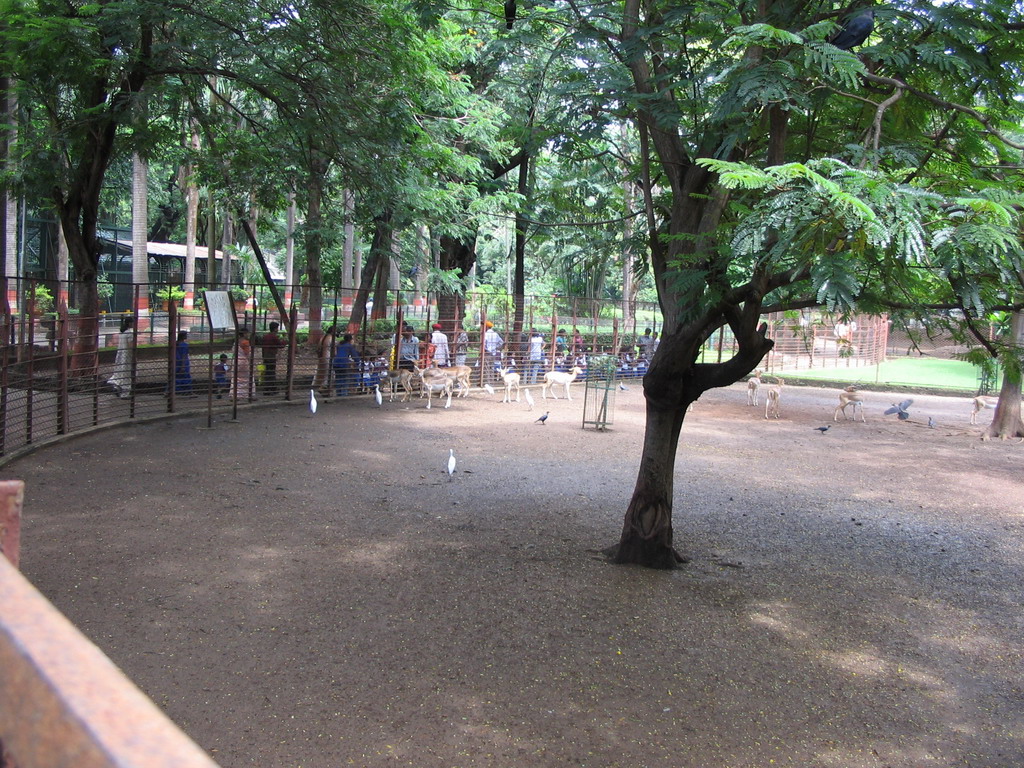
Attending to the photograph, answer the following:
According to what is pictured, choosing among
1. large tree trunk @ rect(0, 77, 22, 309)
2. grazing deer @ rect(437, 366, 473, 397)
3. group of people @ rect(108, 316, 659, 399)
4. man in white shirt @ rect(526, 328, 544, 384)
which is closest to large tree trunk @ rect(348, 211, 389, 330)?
group of people @ rect(108, 316, 659, 399)

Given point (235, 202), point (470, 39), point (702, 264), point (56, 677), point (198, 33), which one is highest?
point (470, 39)

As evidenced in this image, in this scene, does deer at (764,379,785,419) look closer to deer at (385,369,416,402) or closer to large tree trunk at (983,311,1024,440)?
large tree trunk at (983,311,1024,440)

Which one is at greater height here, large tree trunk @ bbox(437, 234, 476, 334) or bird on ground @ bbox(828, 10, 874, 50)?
bird on ground @ bbox(828, 10, 874, 50)

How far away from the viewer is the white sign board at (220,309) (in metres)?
14.3

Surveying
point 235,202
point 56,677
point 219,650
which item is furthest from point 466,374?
point 56,677

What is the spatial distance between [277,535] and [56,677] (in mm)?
7597

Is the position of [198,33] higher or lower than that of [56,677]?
higher

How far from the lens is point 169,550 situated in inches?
290

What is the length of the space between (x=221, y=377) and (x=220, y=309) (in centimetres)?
179

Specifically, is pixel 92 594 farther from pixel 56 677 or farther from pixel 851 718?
pixel 56 677

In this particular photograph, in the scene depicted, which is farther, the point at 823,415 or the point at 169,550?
the point at 823,415

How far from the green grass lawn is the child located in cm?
2034

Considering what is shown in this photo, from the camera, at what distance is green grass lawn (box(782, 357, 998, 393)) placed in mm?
29234

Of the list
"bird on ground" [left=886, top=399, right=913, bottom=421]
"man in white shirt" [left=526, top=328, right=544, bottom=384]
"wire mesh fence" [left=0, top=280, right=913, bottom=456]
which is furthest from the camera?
"man in white shirt" [left=526, top=328, right=544, bottom=384]
